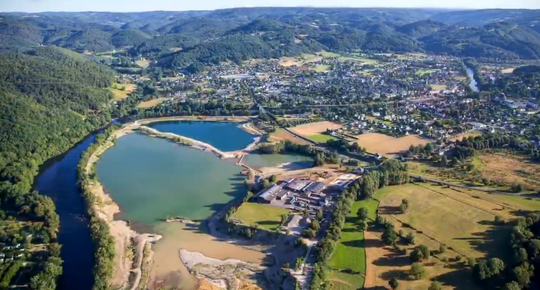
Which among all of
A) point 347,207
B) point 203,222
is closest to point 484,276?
point 347,207

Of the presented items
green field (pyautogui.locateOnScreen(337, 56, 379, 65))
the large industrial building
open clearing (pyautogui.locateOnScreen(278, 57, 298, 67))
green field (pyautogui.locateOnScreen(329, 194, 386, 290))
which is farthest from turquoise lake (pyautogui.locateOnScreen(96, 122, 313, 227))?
green field (pyautogui.locateOnScreen(337, 56, 379, 65))

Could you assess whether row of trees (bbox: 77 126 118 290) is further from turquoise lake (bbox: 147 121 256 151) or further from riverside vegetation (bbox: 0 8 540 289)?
turquoise lake (bbox: 147 121 256 151)

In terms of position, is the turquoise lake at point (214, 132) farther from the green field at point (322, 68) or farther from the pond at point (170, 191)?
the green field at point (322, 68)

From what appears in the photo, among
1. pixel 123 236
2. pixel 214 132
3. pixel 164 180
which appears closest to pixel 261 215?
pixel 123 236

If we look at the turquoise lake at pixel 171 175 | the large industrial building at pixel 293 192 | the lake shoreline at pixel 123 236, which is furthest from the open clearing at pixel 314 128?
the large industrial building at pixel 293 192

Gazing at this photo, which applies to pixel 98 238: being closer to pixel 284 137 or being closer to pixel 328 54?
pixel 284 137

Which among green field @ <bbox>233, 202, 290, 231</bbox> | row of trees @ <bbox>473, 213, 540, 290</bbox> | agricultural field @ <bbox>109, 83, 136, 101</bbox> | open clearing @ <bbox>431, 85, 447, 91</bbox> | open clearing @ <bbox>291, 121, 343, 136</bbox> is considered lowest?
green field @ <bbox>233, 202, 290, 231</bbox>
